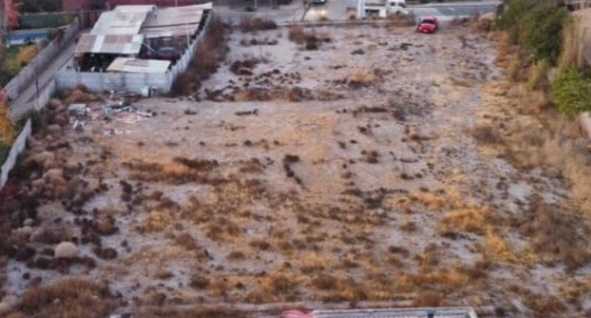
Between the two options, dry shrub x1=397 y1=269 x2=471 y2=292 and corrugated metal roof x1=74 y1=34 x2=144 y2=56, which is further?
corrugated metal roof x1=74 y1=34 x2=144 y2=56

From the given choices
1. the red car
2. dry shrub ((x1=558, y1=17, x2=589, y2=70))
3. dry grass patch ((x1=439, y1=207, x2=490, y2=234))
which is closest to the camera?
dry grass patch ((x1=439, y1=207, x2=490, y2=234))

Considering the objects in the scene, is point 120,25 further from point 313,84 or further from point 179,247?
point 179,247

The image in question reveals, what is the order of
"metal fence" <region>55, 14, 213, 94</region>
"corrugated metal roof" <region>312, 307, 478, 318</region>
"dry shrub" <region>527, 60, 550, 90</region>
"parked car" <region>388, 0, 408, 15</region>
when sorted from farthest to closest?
"parked car" <region>388, 0, 408, 15</region> → "metal fence" <region>55, 14, 213, 94</region> → "dry shrub" <region>527, 60, 550, 90</region> → "corrugated metal roof" <region>312, 307, 478, 318</region>

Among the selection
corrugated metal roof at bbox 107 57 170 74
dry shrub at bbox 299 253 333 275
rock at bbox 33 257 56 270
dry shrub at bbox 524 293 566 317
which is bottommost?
dry shrub at bbox 524 293 566 317

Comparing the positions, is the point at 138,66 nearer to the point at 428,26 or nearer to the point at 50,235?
the point at 50,235

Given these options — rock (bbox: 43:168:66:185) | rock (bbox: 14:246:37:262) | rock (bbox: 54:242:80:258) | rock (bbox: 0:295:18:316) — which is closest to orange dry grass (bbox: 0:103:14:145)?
rock (bbox: 43:168:66:185)

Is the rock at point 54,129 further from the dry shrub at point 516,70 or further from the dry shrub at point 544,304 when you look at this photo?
the dry shrub at point 516,70

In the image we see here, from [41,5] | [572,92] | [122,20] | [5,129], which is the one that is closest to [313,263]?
[5,129]

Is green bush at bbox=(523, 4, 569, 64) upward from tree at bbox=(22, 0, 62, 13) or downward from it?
downward

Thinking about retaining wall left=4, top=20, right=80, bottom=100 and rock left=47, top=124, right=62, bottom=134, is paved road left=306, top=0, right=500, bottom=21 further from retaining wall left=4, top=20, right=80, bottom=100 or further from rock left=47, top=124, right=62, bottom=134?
rock left=47, top=124, right=62, bottom=134
